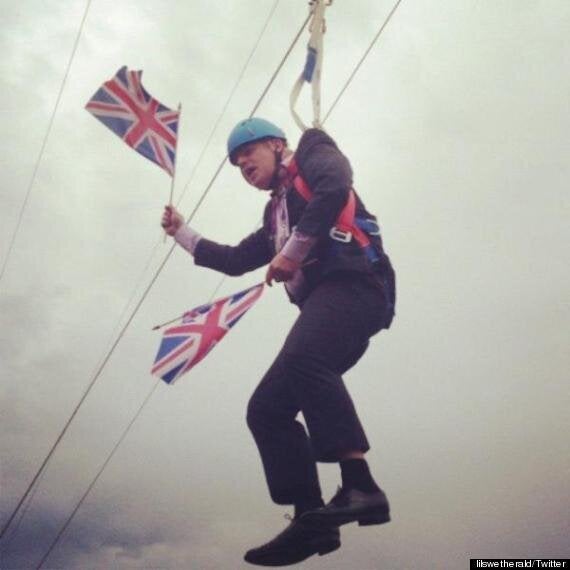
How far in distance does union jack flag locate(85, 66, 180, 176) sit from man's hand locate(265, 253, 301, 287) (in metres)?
2.72

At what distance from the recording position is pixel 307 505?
2.84 meters

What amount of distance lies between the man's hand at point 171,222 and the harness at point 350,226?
144 cm

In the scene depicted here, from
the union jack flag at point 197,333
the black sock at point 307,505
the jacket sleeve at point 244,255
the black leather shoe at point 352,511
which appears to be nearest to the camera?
the black leather shoe at point 352,511

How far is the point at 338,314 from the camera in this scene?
2977 mm

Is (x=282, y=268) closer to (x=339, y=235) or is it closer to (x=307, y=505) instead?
(x=339, y=235)

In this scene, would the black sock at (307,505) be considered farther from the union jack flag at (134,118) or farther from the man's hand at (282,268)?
the union jack flag at (134,118)

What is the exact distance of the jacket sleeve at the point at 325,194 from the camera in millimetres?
2902

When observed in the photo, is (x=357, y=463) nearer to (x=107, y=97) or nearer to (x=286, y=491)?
(x=286, y=491)

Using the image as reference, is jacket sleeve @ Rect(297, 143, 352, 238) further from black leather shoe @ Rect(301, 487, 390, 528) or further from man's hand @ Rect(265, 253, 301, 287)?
black leather shoe @ Rect(301, 487, 390, 528)

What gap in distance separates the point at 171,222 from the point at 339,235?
183 cm

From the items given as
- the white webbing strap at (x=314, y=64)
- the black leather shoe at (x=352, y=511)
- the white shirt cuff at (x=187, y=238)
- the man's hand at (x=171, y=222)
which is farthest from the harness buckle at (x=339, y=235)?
the man's hand at (x=171, y=222)

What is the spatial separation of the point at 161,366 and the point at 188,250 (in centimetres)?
95

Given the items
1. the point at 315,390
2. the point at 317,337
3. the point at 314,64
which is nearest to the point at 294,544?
the point at 315,390

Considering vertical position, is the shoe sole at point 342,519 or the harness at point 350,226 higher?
the harness at point 350,226
